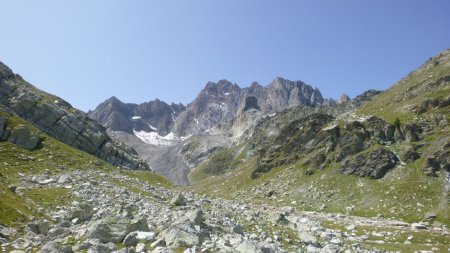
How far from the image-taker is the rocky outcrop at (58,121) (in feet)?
256

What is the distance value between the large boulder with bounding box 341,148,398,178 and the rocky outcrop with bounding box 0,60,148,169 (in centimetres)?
5374

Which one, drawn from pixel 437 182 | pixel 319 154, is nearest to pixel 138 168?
pixel 319 154

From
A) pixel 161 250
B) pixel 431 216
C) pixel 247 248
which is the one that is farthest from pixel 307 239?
pixel 431 216

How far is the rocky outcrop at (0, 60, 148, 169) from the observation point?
78062mm

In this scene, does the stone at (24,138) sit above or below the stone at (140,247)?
above

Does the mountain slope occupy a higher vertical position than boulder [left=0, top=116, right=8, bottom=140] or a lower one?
higher

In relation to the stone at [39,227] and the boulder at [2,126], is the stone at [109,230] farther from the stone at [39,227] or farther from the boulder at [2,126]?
the boulder at [2,126]

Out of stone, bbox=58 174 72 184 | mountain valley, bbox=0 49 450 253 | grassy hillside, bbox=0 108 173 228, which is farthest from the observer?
stone, bbox=58 174 72 184

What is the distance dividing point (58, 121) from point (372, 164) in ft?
238

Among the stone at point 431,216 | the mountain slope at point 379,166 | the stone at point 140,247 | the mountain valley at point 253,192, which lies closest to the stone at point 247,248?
the mountain valley at point 253,192

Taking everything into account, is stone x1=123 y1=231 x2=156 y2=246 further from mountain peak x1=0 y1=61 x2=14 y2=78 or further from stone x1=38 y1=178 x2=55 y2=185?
mountain peak x1=0 y1=61 x2=14 y2=78

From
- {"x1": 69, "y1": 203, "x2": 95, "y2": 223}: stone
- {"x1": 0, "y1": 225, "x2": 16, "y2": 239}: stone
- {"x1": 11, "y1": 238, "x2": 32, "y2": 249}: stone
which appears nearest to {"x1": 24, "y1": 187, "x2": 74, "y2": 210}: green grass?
{"x1": 69, "y1": 203, "x2": 95, "y2": 223}: stone

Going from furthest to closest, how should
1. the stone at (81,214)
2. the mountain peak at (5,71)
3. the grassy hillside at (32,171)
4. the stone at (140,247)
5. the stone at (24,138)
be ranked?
the mountain peak at (5,71), the stone at (24,138), the stone at (81,214), the grassy hillside at (32,171), the stone at (140,247)

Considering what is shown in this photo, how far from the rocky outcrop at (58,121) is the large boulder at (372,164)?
53.7m
